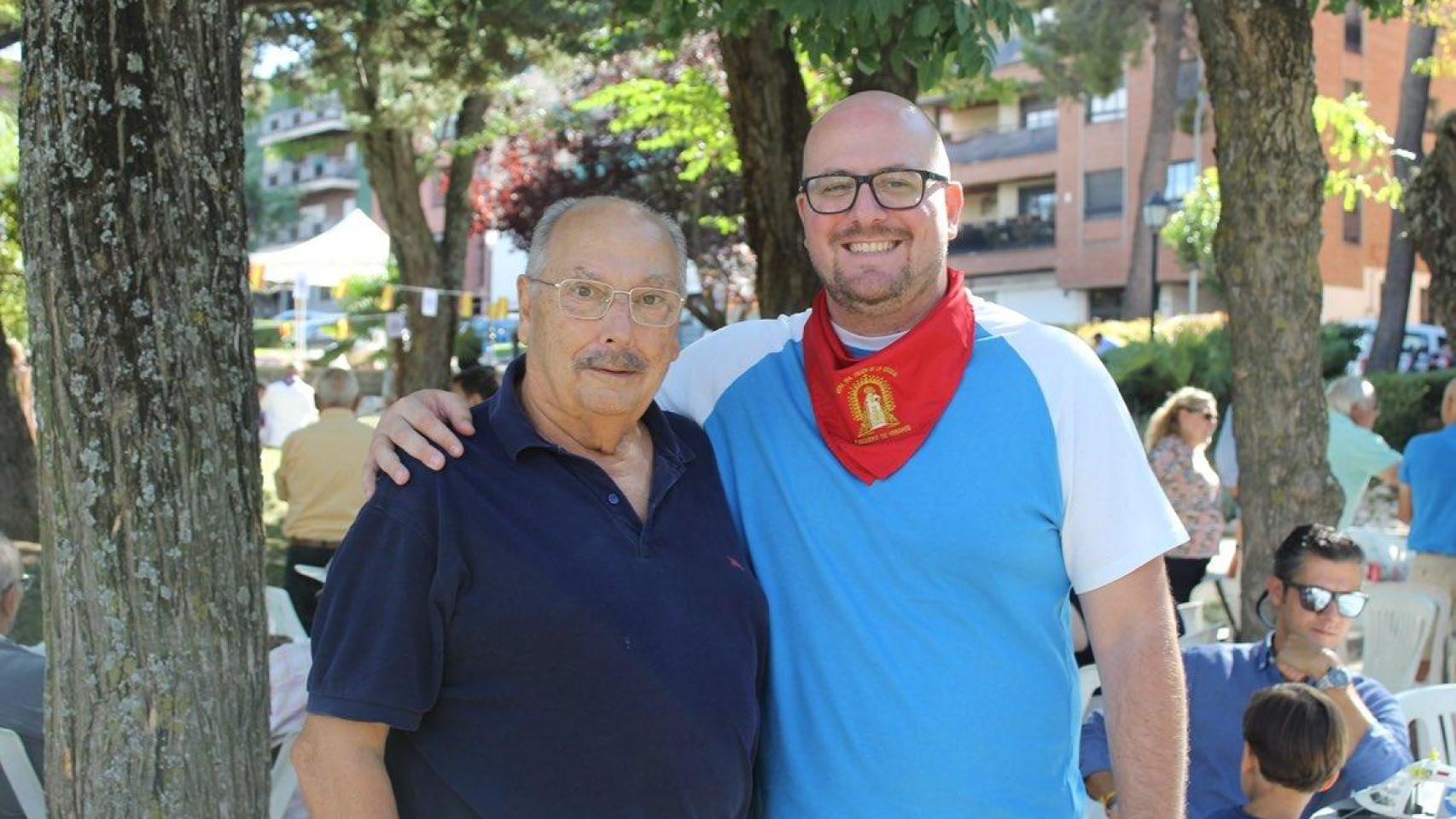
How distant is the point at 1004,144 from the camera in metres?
46.4

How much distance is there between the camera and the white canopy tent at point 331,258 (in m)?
21.3

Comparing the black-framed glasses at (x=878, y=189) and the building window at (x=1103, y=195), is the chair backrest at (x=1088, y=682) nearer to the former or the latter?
the black-framed glasses at (x=878, y=189)

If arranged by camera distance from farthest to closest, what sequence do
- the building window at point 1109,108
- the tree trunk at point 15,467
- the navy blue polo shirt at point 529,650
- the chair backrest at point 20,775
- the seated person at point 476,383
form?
1. the building window at point 1109,108
2. the tree trunk at point 15,467
3. the seated person at point 476,383
4. the chair backrest at point 20,775
5. the navy blue polo shirt at point 529,650

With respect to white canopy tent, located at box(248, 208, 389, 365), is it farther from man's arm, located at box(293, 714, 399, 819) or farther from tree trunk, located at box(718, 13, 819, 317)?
man's arm, located at box(293, 714, 399, 819)

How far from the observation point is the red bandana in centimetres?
236

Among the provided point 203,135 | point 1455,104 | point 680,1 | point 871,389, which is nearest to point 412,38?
point 680,1

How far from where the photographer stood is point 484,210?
29.0 metres

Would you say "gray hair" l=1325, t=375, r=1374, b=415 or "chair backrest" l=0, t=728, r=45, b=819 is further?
"gray hair" l=1325, t=375, r=1374, b=415

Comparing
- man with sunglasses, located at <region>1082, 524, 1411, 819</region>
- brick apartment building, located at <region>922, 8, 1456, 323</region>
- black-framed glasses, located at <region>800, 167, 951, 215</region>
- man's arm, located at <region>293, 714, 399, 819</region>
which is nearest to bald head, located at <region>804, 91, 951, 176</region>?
black-framed glasses, located at <region>800, 167, 951, 215</region>

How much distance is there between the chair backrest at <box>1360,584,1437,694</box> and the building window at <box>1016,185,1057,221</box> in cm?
3894

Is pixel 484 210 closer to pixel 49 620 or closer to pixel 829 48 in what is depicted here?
pixel 829 48

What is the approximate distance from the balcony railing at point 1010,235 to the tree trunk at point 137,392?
4297cm

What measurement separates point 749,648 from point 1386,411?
18.0 meters

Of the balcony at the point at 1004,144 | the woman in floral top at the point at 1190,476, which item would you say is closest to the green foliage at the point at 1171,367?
the woman in floral top at the point at 1190,476
